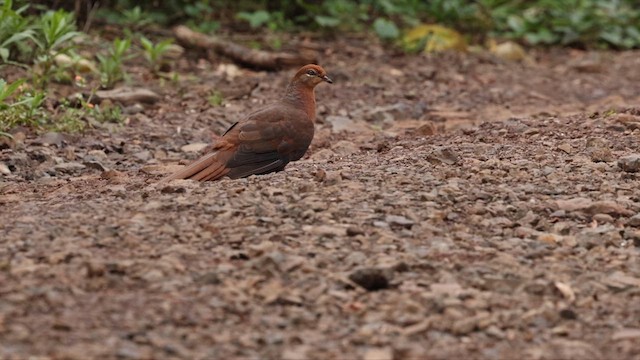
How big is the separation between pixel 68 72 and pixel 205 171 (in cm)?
314

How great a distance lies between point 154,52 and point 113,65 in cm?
43

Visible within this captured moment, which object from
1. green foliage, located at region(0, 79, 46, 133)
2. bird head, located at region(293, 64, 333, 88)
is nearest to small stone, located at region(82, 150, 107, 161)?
green foliage, located at region(0, 79, 46, 133)

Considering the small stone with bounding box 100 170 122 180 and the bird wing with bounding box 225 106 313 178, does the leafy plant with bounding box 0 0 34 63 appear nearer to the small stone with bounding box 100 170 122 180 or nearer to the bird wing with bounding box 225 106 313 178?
the small stone with bounding box 100 170 122 180

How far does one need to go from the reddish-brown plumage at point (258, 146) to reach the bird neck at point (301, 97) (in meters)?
0.10

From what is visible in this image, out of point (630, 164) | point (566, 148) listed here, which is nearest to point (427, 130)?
point (566, 148)

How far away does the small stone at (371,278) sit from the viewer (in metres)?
4.14

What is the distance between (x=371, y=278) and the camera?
4.14 meters

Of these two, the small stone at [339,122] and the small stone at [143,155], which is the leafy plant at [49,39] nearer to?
the small stone at [143,155]

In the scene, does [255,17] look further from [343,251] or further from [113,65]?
[343,251]

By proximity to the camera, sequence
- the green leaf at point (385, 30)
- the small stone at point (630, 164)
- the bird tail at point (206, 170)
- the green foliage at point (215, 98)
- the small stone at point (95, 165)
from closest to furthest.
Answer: the small stone at point (630, 164)
the bird tail at point (206, 170)
the small stone at point (95, 165)
the green foliage at point (215, 98)
the green leaf at point (385, 30)

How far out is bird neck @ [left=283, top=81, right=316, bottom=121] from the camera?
692 cm

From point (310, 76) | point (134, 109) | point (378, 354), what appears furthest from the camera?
point (134, 109)

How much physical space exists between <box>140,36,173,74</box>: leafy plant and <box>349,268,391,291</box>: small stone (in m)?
5.24

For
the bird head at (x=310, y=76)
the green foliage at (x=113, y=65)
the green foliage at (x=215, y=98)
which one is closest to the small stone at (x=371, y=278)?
the bird head at (x=310, y=76)
